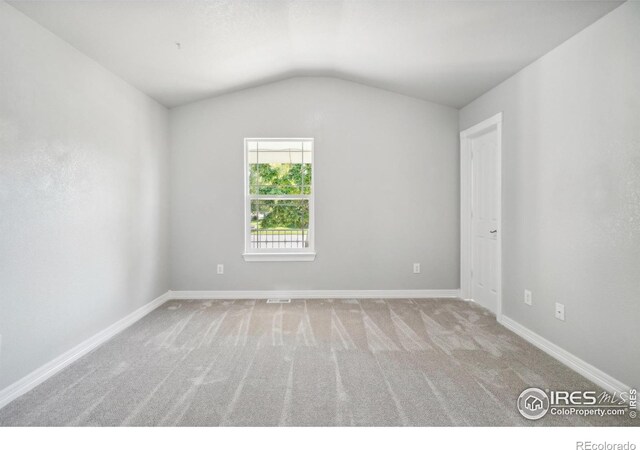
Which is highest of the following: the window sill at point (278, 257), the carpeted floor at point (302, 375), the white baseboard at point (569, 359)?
the window sill at point (278, 257)

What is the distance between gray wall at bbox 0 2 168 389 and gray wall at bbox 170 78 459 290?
29.0 inches

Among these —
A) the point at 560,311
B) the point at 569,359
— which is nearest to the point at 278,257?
the point at 560,311

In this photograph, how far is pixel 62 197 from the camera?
8.92 ft

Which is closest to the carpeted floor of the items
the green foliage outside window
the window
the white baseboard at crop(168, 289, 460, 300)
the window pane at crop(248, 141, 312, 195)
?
the white baseboard at crop(168, 289, 460, 300)

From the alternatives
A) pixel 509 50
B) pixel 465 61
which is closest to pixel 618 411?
pixel 509 50

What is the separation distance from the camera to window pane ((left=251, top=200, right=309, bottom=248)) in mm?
4766

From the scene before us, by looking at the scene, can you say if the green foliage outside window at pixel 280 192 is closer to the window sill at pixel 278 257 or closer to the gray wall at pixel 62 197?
the window sill at pixel 278 257

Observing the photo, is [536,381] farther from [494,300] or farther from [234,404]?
[234,404]

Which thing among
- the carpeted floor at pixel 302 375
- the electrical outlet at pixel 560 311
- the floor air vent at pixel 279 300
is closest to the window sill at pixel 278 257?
the floor air vent at pixel 279 300

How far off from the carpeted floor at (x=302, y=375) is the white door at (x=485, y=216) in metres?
0.43

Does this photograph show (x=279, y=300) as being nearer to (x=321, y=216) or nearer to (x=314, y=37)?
(x=321, y=216)

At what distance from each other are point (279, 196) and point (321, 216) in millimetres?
620

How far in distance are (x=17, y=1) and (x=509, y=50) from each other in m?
3.57

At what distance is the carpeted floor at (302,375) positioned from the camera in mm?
2012
